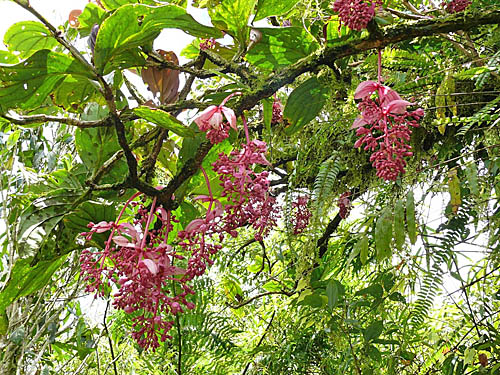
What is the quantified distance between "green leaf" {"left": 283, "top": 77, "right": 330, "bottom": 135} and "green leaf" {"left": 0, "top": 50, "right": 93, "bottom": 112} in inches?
11.7

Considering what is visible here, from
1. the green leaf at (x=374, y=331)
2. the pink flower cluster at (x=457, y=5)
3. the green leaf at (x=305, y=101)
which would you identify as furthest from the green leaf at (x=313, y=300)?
the pink flower cluster at (x=457, y=5)

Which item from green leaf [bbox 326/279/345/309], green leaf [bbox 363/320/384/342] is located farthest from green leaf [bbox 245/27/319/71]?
green leaf [bbox 363/320/384/342]

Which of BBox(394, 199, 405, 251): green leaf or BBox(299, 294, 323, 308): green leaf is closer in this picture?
BBox(394, 199, 405, 251): green leaf

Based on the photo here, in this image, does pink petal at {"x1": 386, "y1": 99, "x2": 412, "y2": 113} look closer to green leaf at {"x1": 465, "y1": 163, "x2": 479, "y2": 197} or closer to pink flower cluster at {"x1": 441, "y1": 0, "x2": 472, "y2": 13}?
green leaf at {"x1": 465, "y1": 163, "x2": 479, "y2": 197}

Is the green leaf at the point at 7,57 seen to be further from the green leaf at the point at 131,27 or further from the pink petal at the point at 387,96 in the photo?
the pink petal at the point at 387,96

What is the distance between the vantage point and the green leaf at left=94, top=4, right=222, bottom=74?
482 millimetres

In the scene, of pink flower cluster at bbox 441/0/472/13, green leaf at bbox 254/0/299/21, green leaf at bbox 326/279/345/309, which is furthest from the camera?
green leaf at bbox 326/279/345/309

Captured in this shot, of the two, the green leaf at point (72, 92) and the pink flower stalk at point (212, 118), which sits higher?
the green leaf at point (72, 92)

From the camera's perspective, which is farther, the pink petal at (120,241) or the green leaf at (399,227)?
the green leaf at (399,227)

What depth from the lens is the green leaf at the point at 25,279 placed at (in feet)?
2.04

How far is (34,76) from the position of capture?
519 millimetres

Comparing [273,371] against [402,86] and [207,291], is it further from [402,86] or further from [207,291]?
[402,86]

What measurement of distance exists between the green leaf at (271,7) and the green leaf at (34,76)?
0.24 meters

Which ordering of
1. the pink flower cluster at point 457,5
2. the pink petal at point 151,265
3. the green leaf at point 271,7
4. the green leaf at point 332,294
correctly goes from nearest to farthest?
the pink petal at point 151,265
the green leaf at point 271,7
the pink flower cluster at point 457,5
the green leaf at point 332,294
